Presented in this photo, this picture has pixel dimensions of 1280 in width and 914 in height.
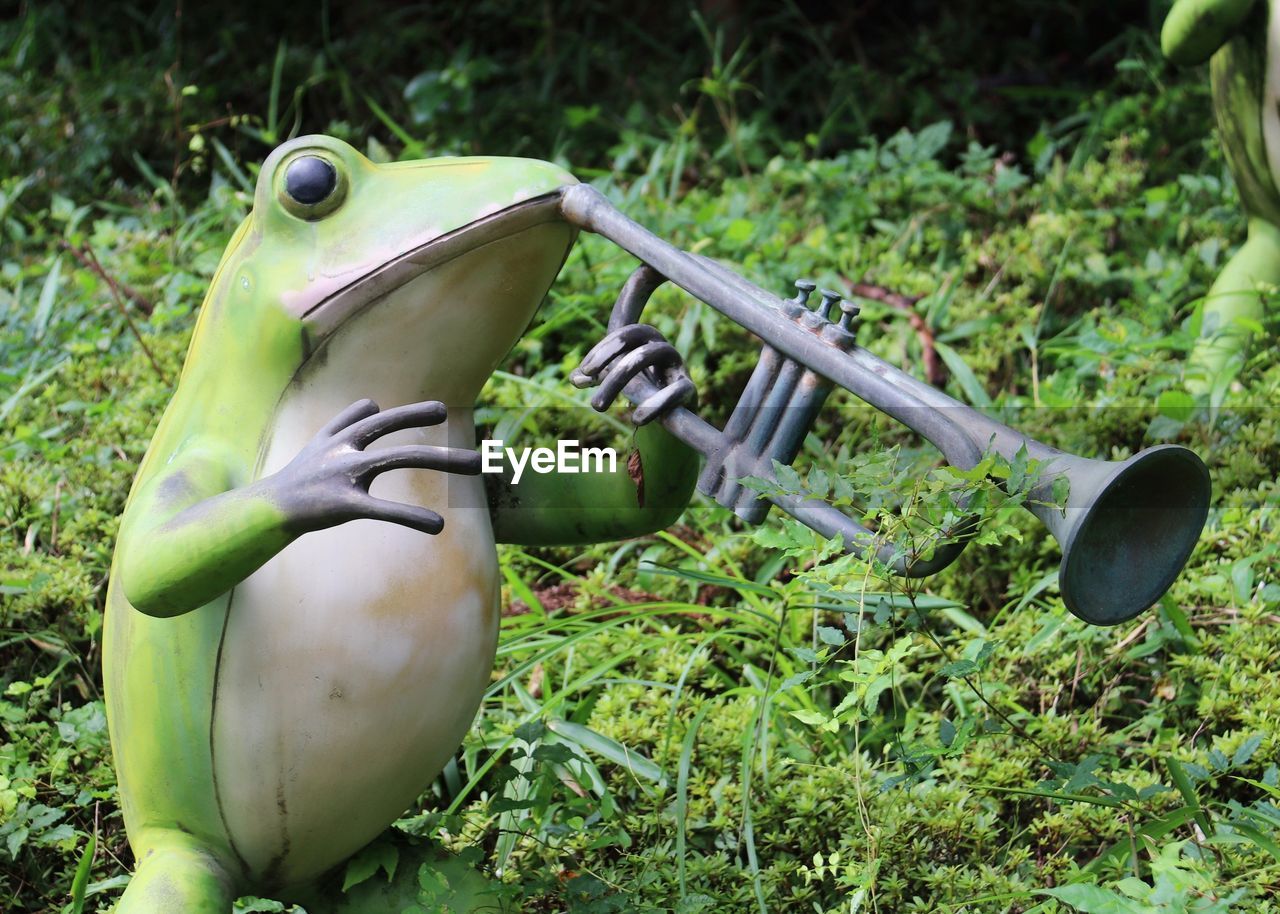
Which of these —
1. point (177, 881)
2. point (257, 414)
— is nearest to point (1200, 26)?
point (257, 414)

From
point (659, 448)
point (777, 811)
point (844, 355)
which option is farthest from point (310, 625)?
point (777, 811)

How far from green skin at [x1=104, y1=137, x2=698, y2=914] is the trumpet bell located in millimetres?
685

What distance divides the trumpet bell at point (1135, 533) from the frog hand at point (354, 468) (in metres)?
0.67

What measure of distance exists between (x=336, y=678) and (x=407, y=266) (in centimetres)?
49

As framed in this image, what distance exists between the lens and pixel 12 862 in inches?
91.5

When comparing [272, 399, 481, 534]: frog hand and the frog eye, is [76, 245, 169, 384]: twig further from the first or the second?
[272, 399, 481, 534]: frog hand

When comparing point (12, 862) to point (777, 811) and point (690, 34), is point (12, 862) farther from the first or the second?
point (690, 34)

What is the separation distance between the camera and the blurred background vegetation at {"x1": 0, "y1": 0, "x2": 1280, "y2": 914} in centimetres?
216

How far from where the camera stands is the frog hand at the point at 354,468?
162 centimetres

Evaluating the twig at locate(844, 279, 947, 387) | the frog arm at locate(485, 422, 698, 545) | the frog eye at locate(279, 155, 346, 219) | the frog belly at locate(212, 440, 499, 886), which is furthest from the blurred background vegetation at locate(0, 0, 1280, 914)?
→ the frog eye at locate(279, 155, 346, 219)

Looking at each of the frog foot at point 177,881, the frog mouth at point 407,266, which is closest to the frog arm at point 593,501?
the frog mouth at point 407,266

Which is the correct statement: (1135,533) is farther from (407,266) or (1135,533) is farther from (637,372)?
(407,266)

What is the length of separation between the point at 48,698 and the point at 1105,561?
1812 mm

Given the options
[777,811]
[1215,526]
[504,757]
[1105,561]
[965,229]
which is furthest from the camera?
[965,229]
